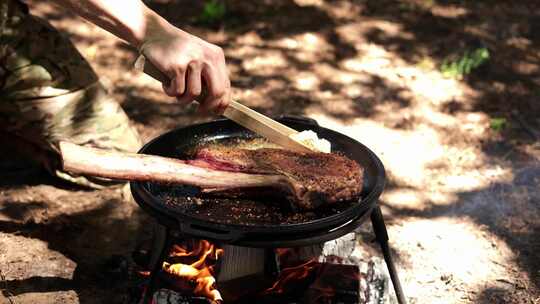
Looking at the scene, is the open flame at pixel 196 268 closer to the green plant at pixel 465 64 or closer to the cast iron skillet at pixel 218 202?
the cast iron skillet at pixel 218 202

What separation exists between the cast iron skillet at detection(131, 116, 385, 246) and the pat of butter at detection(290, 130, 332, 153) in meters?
0.19

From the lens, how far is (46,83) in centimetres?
448

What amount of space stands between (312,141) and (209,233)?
954 millimetres

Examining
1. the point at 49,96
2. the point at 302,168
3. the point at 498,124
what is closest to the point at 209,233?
the point at 302,168

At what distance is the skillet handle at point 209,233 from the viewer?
2.40 metres

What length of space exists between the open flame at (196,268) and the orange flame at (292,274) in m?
0.30

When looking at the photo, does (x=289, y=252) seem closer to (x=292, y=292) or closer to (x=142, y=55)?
(x=292, y=292)

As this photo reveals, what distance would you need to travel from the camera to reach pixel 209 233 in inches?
94.8

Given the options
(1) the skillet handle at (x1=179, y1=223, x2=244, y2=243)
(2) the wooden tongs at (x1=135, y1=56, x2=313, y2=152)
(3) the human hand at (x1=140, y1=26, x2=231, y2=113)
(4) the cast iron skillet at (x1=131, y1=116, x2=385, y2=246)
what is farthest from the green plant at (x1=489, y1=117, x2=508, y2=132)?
(1) the skillet handle at (x1=179, y1=223, x2=244, y2=243)

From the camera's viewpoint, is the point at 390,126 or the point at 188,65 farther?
the point at 390,126

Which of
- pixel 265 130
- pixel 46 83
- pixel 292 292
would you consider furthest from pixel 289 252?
pixel 46 83

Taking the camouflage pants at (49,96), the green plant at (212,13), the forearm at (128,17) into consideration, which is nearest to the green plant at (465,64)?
the green plant at (212,13)

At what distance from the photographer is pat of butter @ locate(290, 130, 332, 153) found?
3.10m

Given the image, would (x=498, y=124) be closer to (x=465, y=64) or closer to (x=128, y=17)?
(x=465, y=64)
